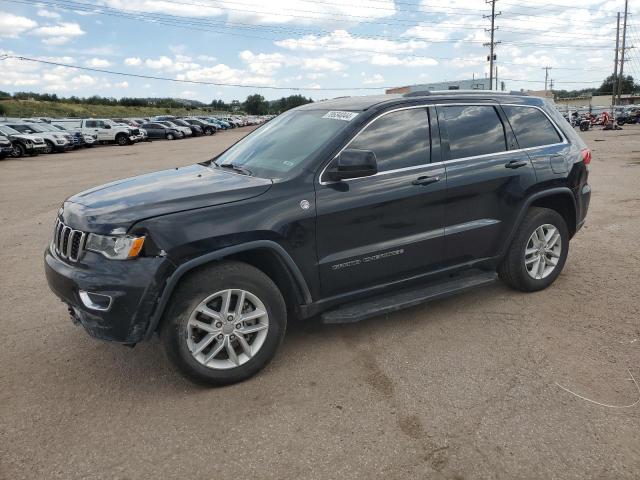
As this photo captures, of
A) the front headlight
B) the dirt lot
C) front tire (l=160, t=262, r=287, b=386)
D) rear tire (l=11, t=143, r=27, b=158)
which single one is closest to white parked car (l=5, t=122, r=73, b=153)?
rear tire (l=11, t=143, r=27, b=158)

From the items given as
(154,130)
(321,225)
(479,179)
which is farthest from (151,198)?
(154,130)

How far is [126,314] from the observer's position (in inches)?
120

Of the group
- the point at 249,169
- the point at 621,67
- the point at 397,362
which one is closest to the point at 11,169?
the point at 249,169

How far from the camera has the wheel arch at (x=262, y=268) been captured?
10.2 ft

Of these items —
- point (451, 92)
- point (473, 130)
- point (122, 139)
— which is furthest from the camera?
point (122, 139)

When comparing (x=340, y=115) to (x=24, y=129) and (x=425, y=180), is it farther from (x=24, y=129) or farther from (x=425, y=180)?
(x=24, y=129)

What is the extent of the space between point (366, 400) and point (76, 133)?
3110cm

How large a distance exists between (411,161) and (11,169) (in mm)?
19000

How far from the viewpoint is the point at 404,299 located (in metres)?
3.91

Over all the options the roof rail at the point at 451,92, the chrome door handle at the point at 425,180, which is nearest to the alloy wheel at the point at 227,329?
the chrome door handle at the point at 425,180

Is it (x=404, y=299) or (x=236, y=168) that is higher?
(x=236, y=168)

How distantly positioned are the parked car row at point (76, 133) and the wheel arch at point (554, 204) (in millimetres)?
22754

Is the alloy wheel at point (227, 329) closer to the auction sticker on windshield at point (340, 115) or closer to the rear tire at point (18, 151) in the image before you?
the auction sticker on windshield at point (340, 115)

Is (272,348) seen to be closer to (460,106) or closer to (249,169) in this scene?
(249,169)
